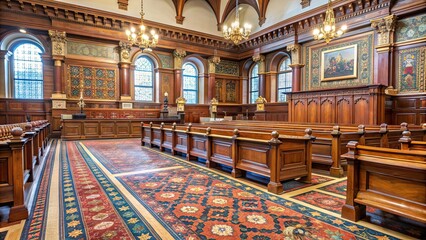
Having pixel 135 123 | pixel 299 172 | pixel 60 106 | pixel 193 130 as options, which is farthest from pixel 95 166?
pixel 60 106

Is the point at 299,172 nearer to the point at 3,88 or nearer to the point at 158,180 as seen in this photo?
the point at 158,180

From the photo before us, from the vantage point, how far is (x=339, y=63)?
400 inches

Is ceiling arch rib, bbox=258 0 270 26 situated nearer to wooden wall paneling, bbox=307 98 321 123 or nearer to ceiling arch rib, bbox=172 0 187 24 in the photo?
ceiling arch rib, bbox=172 0 187 24

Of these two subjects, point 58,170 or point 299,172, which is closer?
point 299,172

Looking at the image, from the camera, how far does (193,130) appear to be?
5375 millimetres

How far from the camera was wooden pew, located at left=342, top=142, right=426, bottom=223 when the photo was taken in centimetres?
199

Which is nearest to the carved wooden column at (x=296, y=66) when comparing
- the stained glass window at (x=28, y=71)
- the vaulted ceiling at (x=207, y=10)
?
the vaulted ceiling at (x=207, y=10)

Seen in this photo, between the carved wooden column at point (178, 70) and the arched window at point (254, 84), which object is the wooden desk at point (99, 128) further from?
the arched window at point (254, 84)

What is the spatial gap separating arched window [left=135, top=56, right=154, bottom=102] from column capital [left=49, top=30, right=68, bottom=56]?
11.5 feet

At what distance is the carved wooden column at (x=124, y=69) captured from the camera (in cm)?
1205

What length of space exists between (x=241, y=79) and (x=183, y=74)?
3928 millimetres

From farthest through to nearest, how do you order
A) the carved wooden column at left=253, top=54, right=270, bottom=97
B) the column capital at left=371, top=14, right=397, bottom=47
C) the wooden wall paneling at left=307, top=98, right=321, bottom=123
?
the carved wooden column at left=253, top=54, right=270, bottom=97 < the wooden wall paneling at left=307, top=98, right=321, bottom=123 < the column capital at left=371, top=14, right=397, bottom=47

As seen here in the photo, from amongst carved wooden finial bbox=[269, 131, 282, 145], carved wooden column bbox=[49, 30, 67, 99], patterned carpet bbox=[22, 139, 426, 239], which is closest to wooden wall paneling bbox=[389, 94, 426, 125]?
patterned carpet bbox=[22, 139, 426, 239]

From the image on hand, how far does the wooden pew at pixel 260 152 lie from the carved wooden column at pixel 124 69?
8144mm
